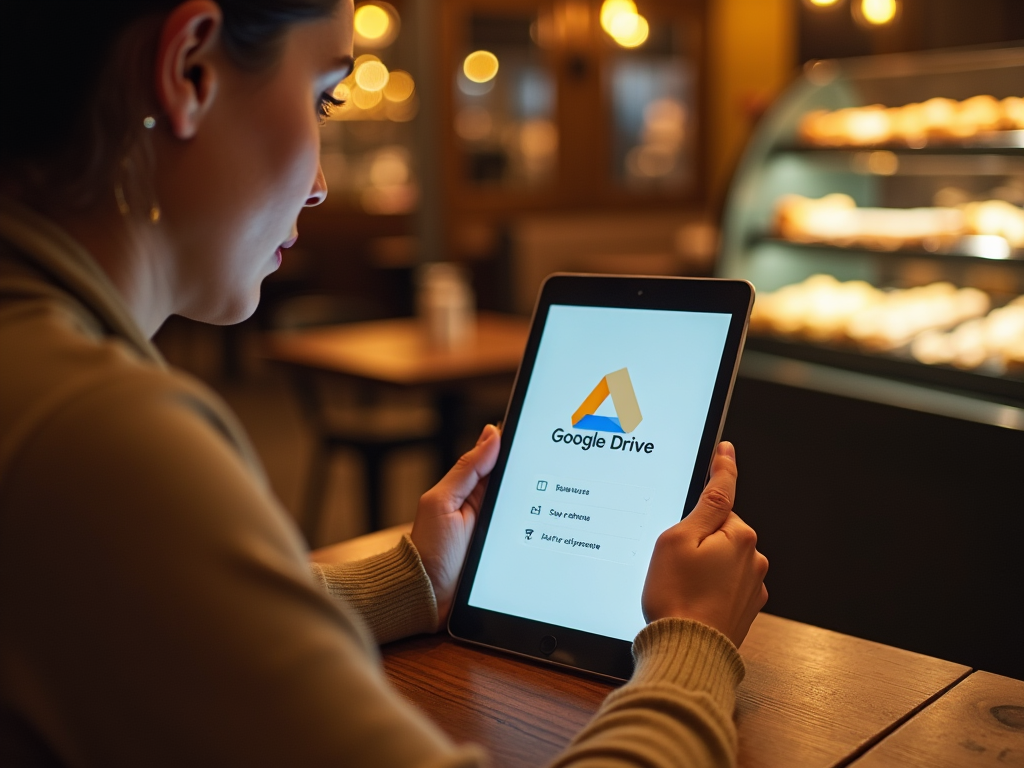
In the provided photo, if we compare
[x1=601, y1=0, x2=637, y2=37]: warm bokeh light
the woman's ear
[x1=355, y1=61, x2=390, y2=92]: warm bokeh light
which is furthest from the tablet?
[x1=355, y1=61, x2=390, y2=92]: warm bokeh light

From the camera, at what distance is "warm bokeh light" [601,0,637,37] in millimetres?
6402

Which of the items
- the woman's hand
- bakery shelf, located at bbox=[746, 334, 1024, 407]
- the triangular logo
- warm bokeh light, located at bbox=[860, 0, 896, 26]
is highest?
warm bokeh light, located at bbox=[860, 0, 896, 26]

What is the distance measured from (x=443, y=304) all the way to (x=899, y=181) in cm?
146

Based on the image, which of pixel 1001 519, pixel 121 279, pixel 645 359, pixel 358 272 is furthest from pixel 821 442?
pixel 358 272

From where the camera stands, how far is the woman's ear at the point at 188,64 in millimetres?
582

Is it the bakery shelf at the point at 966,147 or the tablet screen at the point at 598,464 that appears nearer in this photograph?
the tablet screen at the point at 598,464

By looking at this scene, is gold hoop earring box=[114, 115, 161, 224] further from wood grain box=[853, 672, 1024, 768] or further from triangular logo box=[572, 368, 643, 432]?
wood grain box=[853, 672, 1024, 768]

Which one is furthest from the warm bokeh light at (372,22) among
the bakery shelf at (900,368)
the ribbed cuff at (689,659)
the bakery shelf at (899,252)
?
the ribbed cuff at (689,659)

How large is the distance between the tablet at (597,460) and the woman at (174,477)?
0.07 metres

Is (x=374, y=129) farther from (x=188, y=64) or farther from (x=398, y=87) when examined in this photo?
(x=188, y=64)

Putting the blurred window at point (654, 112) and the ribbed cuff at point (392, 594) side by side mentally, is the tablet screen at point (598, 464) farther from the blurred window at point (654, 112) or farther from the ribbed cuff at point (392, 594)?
the blurred window at point (654, 112)

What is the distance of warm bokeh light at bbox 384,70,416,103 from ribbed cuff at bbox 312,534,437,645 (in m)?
8.71

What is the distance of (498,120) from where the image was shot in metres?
6.55

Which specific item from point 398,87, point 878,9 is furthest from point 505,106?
point 878,9
